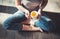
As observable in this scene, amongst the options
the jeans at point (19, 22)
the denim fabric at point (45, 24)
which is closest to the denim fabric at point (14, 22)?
the jeans at point (19, 22)

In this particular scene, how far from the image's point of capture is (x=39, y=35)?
4.49 ft

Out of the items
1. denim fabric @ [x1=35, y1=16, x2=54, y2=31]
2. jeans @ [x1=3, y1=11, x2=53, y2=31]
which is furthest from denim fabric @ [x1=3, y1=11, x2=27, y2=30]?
denim fabric @ [x1=35, y1=16, x2=54, y2=31]

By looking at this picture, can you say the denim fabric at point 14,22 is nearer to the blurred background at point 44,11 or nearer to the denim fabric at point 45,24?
the blurred background at point 44,11

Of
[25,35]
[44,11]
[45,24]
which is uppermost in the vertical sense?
[44,11]

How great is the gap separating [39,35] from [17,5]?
0.36m

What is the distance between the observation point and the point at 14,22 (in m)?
1.34

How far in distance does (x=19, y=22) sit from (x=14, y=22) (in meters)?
0.05

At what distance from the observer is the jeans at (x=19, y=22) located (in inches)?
52.6

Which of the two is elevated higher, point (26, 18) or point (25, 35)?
point (26, 18)

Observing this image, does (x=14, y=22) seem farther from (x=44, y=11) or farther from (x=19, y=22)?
(x=44, y=11)

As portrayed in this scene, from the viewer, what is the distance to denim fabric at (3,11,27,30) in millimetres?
1334

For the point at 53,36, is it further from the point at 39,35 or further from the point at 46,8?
the point at 46,8

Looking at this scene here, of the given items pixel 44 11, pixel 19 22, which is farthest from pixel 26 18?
pixel 44 11

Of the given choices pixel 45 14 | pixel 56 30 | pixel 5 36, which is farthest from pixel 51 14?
pixel 5 36
